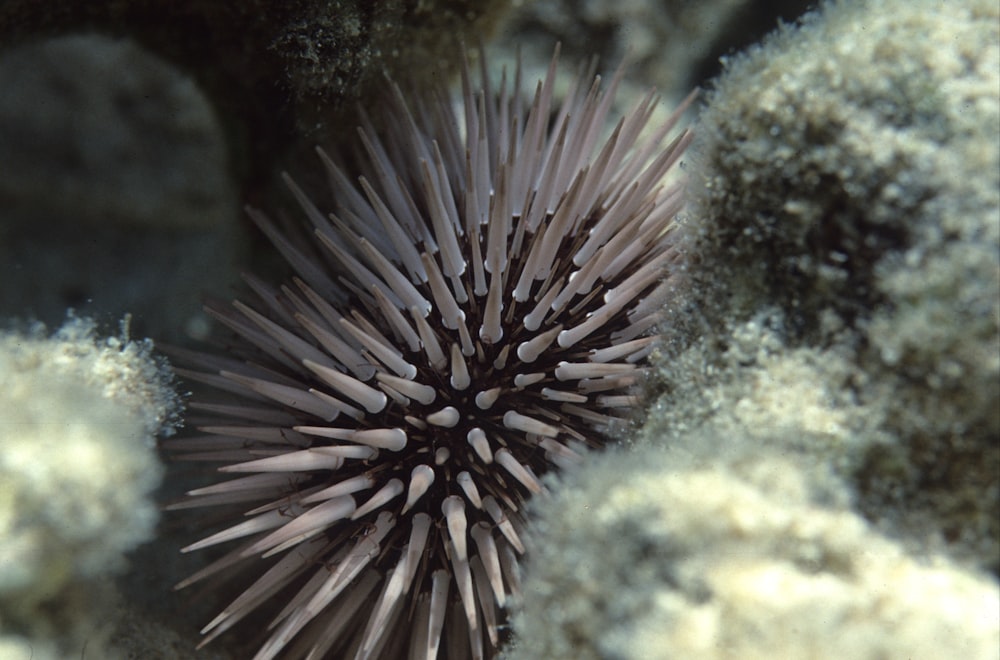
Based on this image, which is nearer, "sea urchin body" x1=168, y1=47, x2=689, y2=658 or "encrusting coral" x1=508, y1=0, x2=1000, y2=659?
"encrusting coral" x1=508, y1=0, x2=1000, y2=659

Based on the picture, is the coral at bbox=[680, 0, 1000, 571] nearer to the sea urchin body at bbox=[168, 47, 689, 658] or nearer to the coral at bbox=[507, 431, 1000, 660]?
the coral at bbox=[507, 431, 1000, 660]

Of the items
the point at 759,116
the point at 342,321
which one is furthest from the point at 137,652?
the point at 759,116

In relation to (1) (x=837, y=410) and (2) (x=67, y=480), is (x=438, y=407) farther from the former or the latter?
(1) (x=837, y=410)

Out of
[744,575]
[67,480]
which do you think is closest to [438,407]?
[67,480]

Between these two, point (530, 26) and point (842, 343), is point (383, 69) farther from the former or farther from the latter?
point (842, 343)

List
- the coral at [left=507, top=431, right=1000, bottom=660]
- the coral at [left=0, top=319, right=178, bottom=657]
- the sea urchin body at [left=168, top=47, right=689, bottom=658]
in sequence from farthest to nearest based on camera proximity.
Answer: the sea urchin body at [left=168, top=47, right=689, bottom=658]
the coral at [left=0, top=319, right=178, bottom=657]
the coral at [left=507, top=431, right=1000, bottom=660]

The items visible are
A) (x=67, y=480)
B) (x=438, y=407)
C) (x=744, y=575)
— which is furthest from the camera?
(x=438, y=407)

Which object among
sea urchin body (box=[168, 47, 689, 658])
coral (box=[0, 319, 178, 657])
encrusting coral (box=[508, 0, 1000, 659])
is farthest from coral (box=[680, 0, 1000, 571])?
coral (box=[0, 319, 178, 657])
